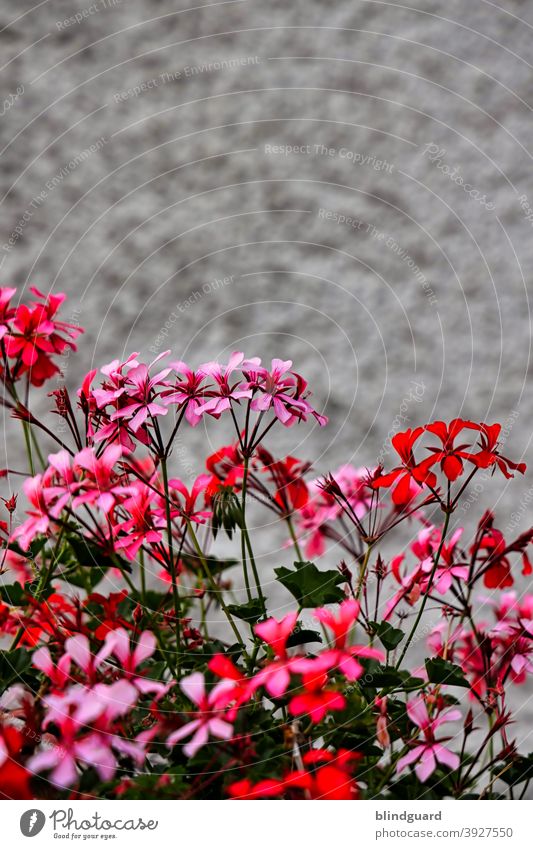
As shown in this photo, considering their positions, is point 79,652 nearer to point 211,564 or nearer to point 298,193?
A: point 211,564

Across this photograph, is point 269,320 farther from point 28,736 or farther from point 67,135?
point 28,736

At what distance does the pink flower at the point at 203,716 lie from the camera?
266mm

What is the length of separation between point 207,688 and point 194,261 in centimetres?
63

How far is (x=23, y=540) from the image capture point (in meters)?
0.30

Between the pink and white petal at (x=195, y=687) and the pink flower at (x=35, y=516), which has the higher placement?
the pink flower at (x=35, y=516)

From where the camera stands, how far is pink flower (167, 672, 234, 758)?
0.87ft

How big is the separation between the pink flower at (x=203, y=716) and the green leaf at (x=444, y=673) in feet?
0.33

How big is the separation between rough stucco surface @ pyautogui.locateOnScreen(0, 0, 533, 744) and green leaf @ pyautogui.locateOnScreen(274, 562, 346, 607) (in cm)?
52

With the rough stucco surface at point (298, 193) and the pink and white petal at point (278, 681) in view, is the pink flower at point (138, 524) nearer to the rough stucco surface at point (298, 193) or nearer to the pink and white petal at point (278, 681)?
the pink and white petal at point (278, 681)

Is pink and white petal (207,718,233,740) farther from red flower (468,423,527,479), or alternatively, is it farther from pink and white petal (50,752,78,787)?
red flower (468,423,527,479)

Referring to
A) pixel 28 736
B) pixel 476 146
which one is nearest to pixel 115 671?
pixel 28 736

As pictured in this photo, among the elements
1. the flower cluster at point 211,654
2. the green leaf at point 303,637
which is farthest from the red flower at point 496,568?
the green leaf at point 303,637

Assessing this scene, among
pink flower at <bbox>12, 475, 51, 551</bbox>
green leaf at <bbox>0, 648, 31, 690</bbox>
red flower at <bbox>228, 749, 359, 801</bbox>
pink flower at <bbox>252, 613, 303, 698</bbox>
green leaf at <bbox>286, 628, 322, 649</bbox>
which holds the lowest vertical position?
red flower at <bbox>228, 749, 359, 801</bbox>
